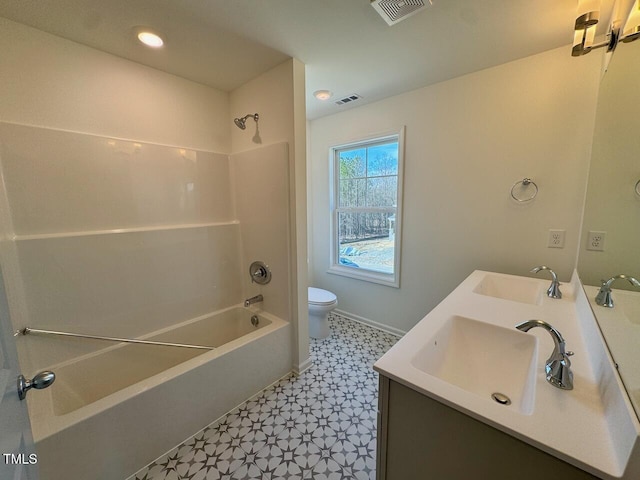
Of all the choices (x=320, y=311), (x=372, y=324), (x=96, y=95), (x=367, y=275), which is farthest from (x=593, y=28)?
(x=96, y=95)

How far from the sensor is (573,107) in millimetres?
1594

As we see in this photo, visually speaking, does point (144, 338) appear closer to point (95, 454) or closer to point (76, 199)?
point (95, 454)

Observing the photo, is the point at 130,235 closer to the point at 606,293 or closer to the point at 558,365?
the point at 558,365

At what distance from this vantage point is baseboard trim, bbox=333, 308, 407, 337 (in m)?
2.59

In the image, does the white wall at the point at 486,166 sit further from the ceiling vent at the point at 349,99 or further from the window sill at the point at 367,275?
the ceiling vent at the point at 349,99

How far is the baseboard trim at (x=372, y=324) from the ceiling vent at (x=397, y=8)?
246cm

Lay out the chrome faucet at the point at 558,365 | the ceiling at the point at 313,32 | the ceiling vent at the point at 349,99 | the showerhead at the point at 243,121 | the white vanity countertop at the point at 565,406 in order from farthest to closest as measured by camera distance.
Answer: the ceiling vent at the point at 349,99 < the showerhead at the point at 243,121 < the ceiling at the point at 313,32 < the chrome faucet at the point at 558,365 < the white vanity countertop at the point at 565,406

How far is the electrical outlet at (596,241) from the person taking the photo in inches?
45.9

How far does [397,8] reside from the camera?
1.27 metres

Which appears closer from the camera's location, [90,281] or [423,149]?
[90,281]

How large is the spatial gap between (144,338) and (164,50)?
200 centimetres

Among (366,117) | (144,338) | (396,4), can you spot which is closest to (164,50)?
(396,4)

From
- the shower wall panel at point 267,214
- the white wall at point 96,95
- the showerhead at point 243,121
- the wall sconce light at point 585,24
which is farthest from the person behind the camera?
the showerhead at point 243,121

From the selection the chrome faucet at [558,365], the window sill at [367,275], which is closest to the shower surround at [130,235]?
the window sill at [367,275]
